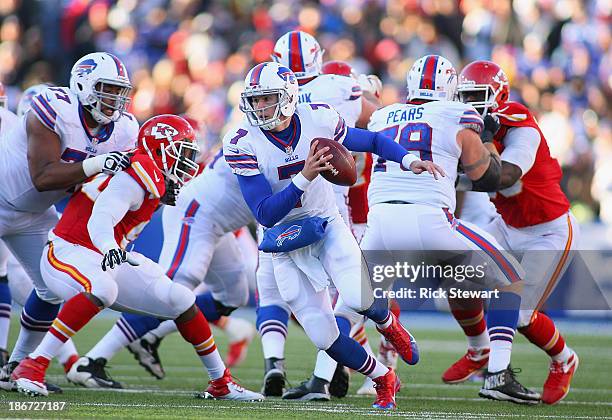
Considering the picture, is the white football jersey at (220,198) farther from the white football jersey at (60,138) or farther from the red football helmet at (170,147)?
the red football helmet at (170,147)

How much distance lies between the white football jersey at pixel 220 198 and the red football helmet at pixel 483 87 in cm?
158

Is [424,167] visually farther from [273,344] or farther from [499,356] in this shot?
[273,344]

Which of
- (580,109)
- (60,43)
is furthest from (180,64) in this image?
(580,109)

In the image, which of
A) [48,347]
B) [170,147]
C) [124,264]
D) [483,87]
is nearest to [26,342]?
[48,347]

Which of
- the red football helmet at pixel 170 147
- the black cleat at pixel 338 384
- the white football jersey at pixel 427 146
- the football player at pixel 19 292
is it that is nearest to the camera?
the red football helmet at pixel 170 147

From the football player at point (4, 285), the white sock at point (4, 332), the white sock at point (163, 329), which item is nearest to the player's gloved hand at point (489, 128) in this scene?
the white sock at point (163, 329)

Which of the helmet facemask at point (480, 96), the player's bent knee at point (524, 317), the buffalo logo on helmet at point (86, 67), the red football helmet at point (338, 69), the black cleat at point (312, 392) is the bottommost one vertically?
the black cleat at point (312, 392)

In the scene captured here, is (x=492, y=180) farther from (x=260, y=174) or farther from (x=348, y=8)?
(x=348, y=8)

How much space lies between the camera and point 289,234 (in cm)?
573

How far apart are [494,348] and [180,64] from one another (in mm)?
10450

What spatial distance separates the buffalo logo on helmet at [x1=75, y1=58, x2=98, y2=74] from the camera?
20.5 feet

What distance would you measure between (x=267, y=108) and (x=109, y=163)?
0.90m

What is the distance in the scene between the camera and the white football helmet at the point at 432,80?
6.41 m

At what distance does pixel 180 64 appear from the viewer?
16.0 m
